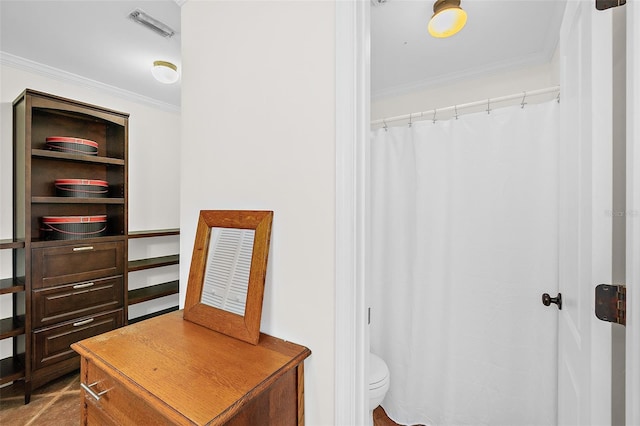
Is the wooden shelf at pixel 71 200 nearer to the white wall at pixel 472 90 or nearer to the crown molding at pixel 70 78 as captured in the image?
the crown molding at pixel 70 78

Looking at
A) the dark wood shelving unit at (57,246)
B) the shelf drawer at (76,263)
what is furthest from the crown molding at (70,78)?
the shelf drawer at (76,263)

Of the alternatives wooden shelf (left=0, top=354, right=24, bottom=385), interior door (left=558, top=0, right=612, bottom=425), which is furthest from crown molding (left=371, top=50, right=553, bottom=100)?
wooden shelf (left=0, top=354, right=24, bottom=385)

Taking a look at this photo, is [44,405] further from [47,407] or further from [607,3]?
[607,3]

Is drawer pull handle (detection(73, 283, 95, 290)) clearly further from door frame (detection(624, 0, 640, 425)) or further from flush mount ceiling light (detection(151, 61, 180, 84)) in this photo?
door frame (detection(624, 0, 640, 425))

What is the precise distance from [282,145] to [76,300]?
2327mm

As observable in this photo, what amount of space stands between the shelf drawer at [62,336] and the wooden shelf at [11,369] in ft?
0.32

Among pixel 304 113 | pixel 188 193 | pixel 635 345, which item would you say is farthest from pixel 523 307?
pixel 188 193

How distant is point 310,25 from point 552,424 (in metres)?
2.26

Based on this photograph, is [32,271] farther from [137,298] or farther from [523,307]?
[523,307]

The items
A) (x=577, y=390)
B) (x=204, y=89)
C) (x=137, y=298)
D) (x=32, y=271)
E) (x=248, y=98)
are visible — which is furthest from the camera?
(x=137, y=298)

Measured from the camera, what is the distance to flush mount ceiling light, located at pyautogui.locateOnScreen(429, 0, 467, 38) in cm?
152

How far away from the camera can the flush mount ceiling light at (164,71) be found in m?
2.21

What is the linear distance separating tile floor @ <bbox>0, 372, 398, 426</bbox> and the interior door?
4.41 ft

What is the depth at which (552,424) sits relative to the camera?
1581mm
